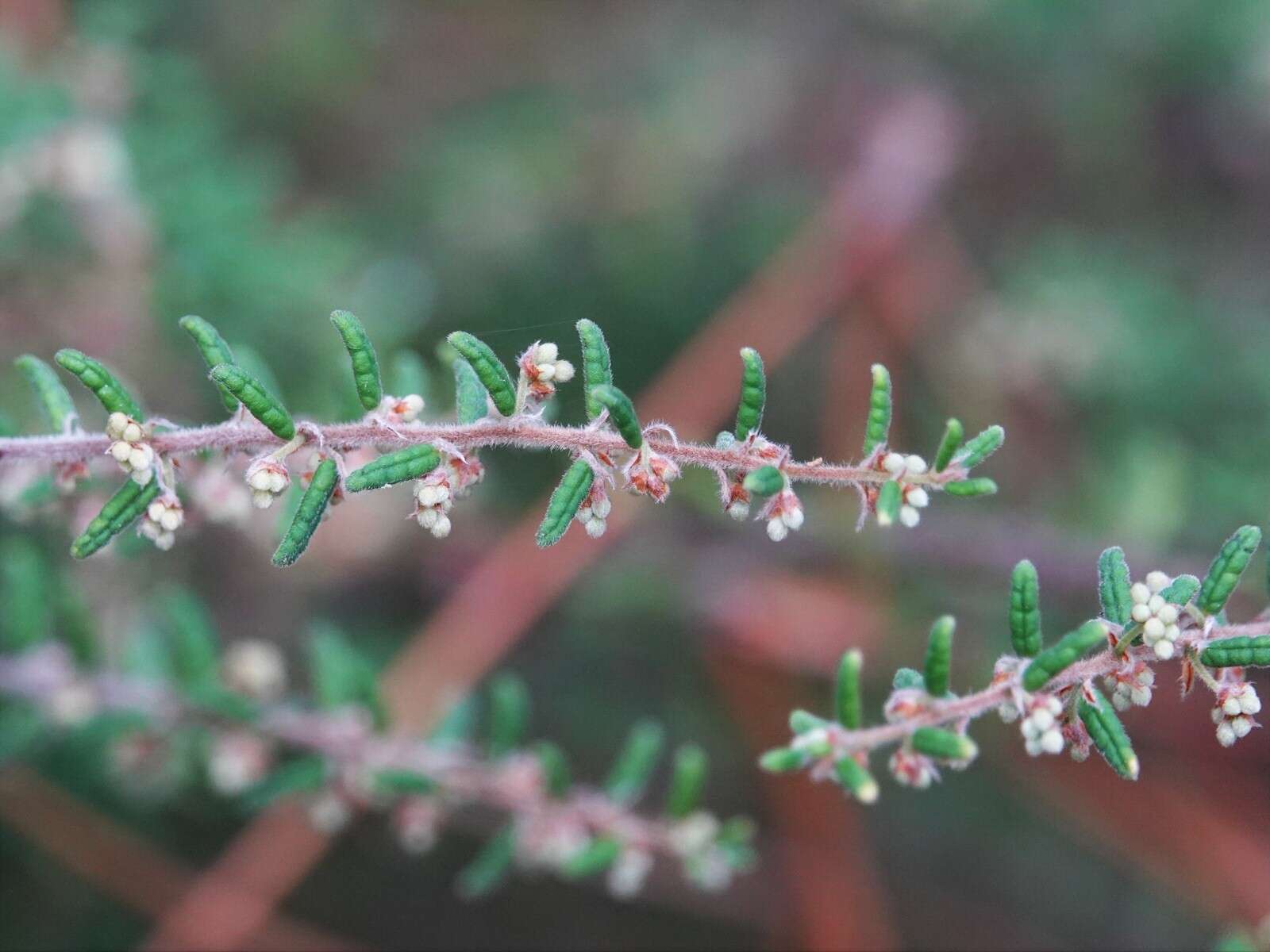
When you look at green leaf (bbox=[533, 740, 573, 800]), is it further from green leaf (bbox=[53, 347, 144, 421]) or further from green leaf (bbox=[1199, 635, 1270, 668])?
green leaf (bbox=[1199, 635, 1270, 668])

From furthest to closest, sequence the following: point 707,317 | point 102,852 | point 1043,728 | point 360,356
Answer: point 707,317 < point 102,852 < point 360,356 < point 1043,728

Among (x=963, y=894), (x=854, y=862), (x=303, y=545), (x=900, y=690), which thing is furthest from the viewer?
(x=963, y=894)

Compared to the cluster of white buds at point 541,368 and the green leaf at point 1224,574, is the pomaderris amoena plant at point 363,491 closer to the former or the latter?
the cluster of white buds at point 541,368

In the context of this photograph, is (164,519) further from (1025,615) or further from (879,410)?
(1025,615)

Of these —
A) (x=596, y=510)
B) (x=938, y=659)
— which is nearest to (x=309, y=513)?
(x=596, y=510)

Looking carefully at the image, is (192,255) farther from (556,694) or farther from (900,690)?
(900,690)

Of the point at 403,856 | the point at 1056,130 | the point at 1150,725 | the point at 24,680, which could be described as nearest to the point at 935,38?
the point at 1056,130

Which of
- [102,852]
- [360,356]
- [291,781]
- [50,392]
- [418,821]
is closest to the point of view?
[360,356]
